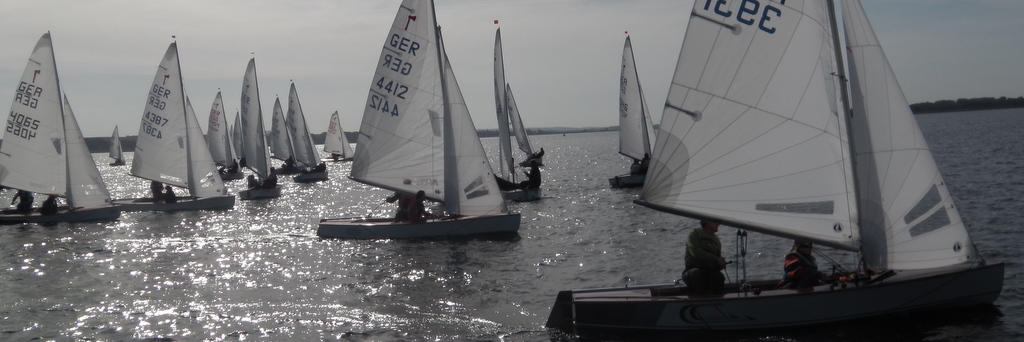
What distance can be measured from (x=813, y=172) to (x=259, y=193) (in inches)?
1193

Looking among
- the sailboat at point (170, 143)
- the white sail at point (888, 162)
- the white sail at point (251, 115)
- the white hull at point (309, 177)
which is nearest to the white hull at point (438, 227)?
the white sail at point (888, 162)

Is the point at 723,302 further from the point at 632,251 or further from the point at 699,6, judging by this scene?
the point at 632,251

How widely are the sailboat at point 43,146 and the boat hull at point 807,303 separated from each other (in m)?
21.5

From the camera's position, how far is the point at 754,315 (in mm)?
10203

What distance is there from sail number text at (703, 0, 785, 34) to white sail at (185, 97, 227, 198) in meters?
24.2

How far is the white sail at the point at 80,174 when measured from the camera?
26.8 metres

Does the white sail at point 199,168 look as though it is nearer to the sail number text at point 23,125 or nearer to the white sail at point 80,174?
the white sail at point 80,174

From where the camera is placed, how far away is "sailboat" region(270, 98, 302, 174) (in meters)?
55.8

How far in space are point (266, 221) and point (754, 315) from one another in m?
20.0

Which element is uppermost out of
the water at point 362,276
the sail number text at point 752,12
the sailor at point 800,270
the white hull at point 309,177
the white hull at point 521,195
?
the sail number text at point 752,12

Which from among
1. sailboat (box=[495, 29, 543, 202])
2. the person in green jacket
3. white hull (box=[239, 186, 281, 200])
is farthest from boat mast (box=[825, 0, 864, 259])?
white hull (box=[239, 186, 281, 200])

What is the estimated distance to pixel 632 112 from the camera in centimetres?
3750

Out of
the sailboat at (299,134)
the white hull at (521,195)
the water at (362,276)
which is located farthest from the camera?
the sailboat at (299,134)

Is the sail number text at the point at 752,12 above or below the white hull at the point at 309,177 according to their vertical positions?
above
